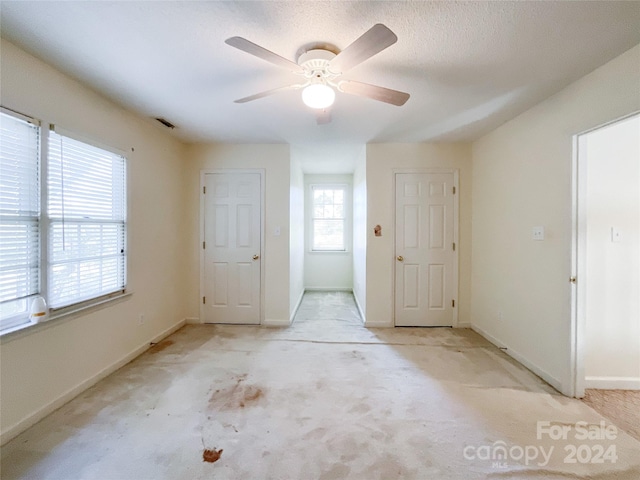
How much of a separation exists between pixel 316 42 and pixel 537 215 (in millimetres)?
2335

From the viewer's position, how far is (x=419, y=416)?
1.79 m

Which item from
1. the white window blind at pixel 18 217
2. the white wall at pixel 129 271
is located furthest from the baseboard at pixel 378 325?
the white window blind at pixel 18 217

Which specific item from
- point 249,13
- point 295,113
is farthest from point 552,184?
point 249,13

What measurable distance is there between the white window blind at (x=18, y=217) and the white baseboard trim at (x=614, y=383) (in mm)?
4153

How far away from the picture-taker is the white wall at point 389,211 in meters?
3.47

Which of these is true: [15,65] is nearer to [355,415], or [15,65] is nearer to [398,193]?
[355,415]

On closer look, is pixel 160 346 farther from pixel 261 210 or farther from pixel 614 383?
pixel 614 383

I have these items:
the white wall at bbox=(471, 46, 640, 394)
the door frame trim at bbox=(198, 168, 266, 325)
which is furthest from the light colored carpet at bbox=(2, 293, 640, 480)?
the door frame trim at bbox=(198, 168, 266, 325)

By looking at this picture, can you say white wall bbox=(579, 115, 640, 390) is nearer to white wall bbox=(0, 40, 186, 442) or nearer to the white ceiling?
the white ceiling

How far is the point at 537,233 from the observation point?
2.36 m

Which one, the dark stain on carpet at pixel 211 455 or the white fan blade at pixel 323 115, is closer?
the dark stain on carpet at pixel 211 455

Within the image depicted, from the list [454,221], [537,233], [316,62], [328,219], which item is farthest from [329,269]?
[316,62]

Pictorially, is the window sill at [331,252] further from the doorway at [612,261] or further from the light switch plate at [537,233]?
the doorway at [612,261]

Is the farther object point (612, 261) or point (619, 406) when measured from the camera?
point (612, 261)
